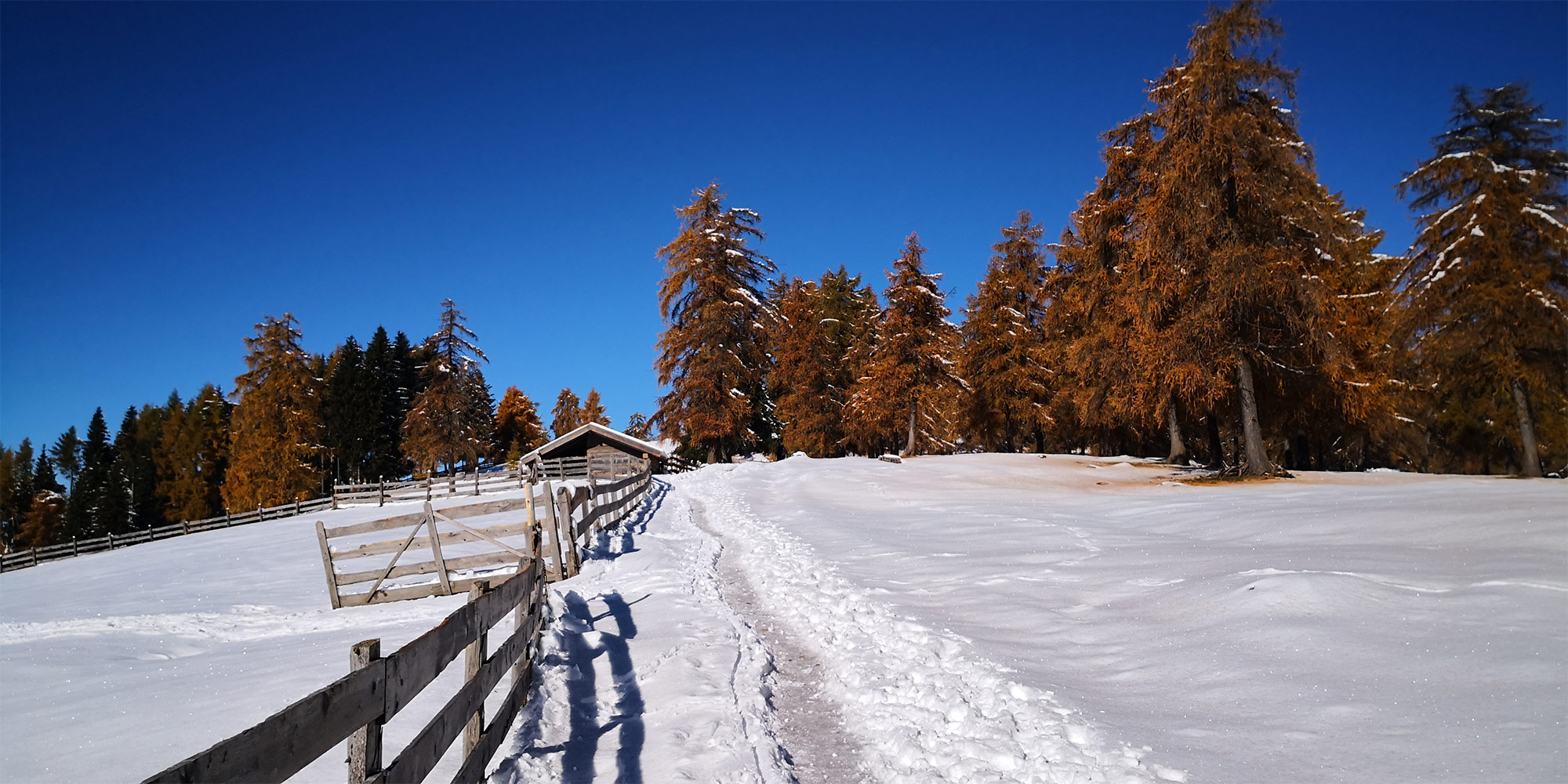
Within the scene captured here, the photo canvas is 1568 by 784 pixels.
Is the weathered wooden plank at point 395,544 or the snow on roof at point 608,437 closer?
the weathered wooden plank at point 395,544

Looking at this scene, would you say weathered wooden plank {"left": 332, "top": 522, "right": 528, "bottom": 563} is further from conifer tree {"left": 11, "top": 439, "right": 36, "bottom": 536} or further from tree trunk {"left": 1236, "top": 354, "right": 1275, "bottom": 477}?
conifer tree {"left": 11, "top": 439, "right": 36, "bottom": 536}

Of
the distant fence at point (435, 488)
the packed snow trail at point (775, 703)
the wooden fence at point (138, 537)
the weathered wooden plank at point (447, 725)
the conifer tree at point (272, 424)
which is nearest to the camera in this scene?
the weathered wooden plank at point (447, 725)

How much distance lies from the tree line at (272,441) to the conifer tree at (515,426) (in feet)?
26.7

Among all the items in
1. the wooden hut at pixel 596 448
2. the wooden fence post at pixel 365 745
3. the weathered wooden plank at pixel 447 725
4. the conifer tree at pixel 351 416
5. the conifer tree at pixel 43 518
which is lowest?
the conifer tree at pixel 43 518

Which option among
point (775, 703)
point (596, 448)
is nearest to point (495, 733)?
point (775, 703)

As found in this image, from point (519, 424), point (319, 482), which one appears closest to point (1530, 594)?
point (319, 482)

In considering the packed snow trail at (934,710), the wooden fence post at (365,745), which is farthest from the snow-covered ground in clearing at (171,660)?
the packed snow trail at (934,710)

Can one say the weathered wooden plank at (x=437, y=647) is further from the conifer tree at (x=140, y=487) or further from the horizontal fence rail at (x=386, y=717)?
the conifer tree at (x=140, y=487)

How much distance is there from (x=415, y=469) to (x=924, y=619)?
6604 cm

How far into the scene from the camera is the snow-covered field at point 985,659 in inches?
195

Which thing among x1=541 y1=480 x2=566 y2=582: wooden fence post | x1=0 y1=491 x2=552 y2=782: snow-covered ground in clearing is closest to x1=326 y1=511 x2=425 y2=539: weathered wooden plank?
x1=0 y1=491 x2=552 y2=782: snow-covered ground in clearing

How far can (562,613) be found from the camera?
9.20 m

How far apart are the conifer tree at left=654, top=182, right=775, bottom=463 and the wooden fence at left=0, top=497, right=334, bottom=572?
803 inches

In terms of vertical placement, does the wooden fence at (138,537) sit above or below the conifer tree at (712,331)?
below
